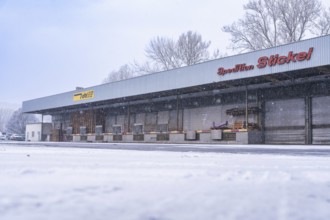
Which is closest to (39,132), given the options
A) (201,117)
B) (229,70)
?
(201,117)

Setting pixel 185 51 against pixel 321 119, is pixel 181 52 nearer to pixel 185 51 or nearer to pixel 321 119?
pixel 185 51

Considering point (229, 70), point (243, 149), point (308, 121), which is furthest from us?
point (229, 70)

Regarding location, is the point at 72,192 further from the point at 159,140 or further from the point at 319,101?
the point at 159,140

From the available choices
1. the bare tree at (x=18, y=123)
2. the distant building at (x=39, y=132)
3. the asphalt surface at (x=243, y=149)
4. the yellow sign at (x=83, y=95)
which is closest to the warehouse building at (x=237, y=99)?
the yellow sign at (x=83, y=95)

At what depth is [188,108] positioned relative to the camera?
85.5 feet

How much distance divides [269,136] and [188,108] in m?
7.49

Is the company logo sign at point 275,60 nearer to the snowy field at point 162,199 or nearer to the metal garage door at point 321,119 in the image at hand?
the metal garage door at point 321,119

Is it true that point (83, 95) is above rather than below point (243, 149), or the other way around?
above

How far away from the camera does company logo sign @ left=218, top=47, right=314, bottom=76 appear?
1648 cm

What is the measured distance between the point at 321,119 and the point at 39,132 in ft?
117

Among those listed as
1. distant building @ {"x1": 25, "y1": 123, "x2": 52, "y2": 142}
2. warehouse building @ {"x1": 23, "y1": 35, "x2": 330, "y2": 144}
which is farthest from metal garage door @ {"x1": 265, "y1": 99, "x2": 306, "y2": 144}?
distant building @ {"x1": 25, "y1": 123, "x2": 52, "y2": 142}

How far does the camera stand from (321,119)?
18422 mm

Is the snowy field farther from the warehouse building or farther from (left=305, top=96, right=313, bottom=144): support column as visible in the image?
(left=305, top=96, right=313, bottom=144): support column

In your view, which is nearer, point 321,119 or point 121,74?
point 321,119
